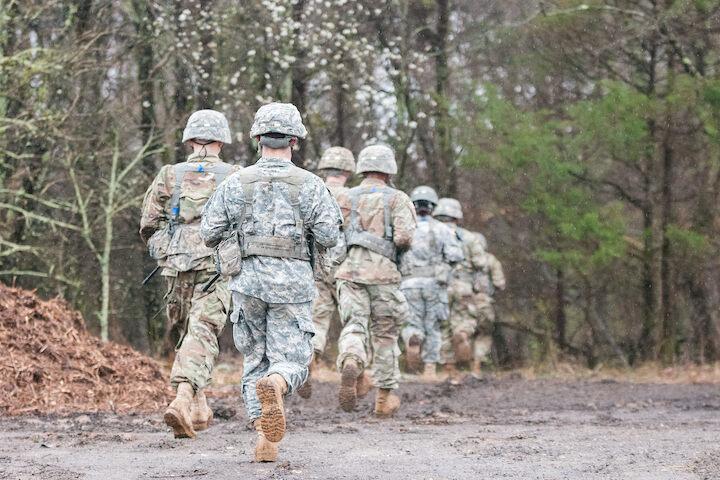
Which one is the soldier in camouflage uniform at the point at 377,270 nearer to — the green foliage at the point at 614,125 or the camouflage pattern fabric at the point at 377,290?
the camouflage pattern fabric at the point at 377,290

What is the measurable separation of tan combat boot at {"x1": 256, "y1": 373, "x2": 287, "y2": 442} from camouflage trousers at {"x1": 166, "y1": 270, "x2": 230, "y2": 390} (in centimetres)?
146

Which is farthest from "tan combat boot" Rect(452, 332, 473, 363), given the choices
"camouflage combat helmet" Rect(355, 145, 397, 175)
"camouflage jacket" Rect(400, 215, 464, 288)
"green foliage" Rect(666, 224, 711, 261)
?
"camouflage combat helmet" Rect(355, 145, 397, 175)

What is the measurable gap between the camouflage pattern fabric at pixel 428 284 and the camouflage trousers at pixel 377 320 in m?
4.96

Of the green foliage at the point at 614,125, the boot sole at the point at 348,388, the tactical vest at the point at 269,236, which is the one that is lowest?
the boot sole at the point at 348,388

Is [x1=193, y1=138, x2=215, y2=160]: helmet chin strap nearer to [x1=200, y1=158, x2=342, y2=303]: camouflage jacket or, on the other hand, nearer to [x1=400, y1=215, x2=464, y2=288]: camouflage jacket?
[x1=200, y1=158, x2=342, y2=303]: camouflage jacket

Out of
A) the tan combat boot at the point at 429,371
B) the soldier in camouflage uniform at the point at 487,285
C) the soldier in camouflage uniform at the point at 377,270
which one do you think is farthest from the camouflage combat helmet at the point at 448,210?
the soldier in camouflage uniform at the point at 377,270

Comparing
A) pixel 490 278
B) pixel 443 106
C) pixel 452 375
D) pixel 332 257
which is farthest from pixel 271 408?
pixel 443 106

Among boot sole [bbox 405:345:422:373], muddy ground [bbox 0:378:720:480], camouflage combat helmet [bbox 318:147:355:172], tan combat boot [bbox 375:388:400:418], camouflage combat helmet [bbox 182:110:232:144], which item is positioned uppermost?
camouflage combat helmet [bbox 318:147:355:172]

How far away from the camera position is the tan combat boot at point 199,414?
924 cm

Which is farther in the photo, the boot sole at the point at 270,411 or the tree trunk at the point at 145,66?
the tree trunk at the point at 145,66

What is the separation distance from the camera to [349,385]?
10414 millimetres

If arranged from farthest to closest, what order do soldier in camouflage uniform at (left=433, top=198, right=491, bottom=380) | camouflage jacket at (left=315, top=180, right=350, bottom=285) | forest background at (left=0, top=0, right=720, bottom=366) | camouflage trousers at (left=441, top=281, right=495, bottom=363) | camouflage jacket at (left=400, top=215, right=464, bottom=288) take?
camouflage trousers at (left=441, top=281, right=495, bottom=363) < soldier in camouflage uniform at (left=433, top=198, right=491, bottom=380) < forest background at (left=0, top=0, right=720, bottom=366) < camouflage jacket at (left=400, top=215, right=464, bottom=288) < camouflage jacket at (left=315, top=180, right=350, bottom=285)

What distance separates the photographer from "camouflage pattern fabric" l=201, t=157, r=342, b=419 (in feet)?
25.6

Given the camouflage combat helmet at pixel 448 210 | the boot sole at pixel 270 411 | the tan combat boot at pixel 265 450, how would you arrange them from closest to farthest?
the boot sole at pixel 270 411 → the tan combat boot at pixel 265 450 → the camouflage combat helmet at pixel 448 210
